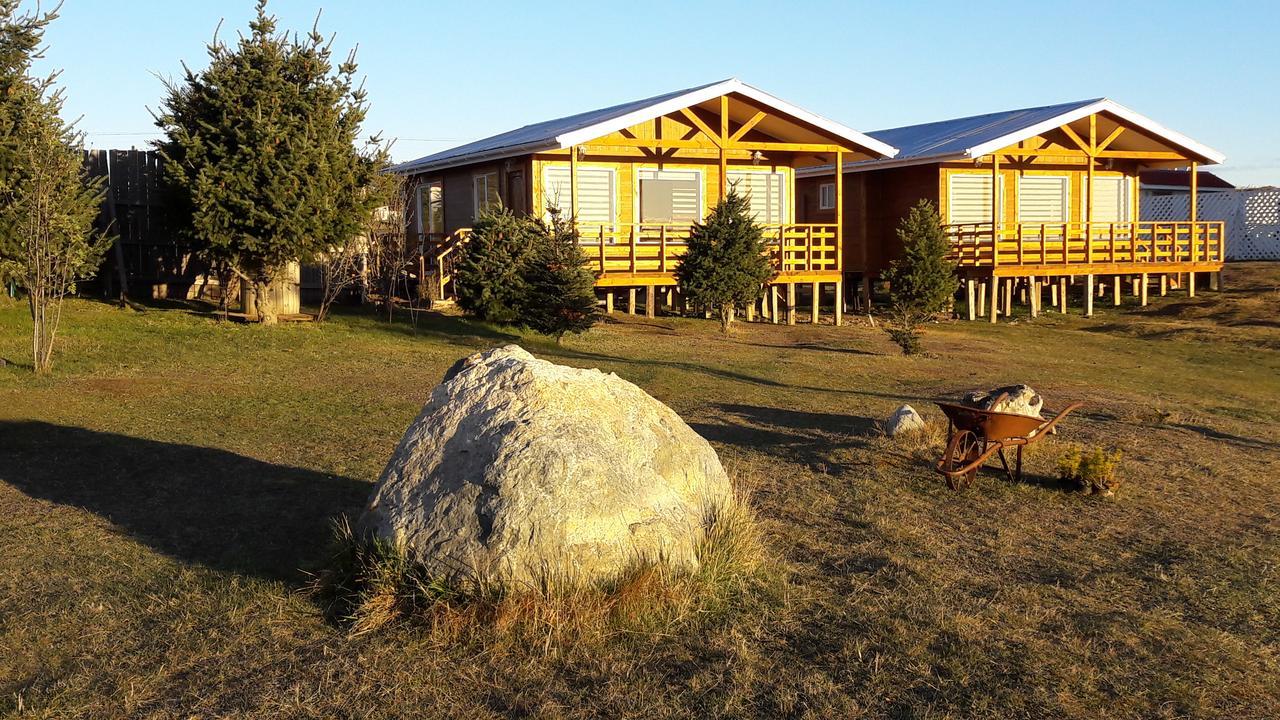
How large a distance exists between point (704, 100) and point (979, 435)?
14.0 meters

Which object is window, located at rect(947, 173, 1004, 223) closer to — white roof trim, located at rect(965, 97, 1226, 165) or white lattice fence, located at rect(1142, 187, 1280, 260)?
white roof trim, located at rect(965, 97, 1226, 165)

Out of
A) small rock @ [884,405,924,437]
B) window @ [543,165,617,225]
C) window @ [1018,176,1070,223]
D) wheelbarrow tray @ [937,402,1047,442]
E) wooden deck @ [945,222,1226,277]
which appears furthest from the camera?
window @ [1018,176,1070,223]

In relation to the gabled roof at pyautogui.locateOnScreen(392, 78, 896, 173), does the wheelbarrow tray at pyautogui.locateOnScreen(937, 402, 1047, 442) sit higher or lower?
lower

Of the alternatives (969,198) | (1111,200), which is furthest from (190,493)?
(1111,200)

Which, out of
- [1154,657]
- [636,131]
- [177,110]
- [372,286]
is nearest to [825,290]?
[636,131]

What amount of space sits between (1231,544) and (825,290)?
23685 mm

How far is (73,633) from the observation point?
215 inches

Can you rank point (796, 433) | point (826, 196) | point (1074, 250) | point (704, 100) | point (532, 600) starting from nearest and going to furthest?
point (532, 600)
point (796, 433)
point (704, 100)
point (1074, 250)
point (826, 196)

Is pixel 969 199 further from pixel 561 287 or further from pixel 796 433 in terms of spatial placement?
pixel 796 433

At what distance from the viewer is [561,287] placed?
1655 centimetres

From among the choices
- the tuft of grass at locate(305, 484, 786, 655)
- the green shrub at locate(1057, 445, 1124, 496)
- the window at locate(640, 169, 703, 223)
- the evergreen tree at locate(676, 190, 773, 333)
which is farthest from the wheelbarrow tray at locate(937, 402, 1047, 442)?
the window at locate(640, 169, 703, 223)

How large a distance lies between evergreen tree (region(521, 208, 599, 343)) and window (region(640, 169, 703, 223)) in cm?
690

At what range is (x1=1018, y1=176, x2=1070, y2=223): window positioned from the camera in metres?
28.3

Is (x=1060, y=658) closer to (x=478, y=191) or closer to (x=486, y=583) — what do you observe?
(x=486, y=583)
